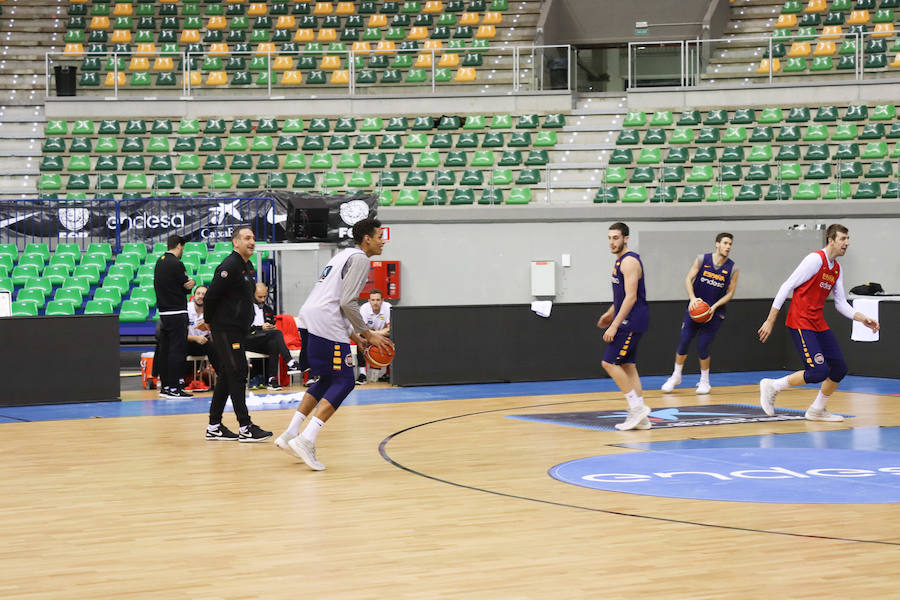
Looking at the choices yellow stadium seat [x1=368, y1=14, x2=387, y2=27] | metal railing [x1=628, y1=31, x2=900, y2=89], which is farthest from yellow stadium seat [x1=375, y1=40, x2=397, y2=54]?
metal railing [x1=628, y1=31, x2=900, y2=89]

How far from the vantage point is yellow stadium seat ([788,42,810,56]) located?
24.0 meters

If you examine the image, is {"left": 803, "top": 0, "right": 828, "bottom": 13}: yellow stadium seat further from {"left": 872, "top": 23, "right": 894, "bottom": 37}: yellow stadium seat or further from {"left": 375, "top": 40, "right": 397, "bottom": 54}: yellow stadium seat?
{"left": 375, "top": 40, "right": 397, "bottom": 54}: yellow stadium seat

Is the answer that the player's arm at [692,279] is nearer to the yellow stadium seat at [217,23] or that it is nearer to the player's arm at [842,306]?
the player's arm at [842,306]

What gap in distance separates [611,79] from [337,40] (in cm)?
676

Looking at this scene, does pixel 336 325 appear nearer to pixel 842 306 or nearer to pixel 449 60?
pixel 842 306

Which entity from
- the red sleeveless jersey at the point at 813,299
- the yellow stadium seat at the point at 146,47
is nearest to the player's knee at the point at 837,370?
the red sleeveless jersey at the point at 813,299

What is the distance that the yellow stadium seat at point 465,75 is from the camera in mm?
25641

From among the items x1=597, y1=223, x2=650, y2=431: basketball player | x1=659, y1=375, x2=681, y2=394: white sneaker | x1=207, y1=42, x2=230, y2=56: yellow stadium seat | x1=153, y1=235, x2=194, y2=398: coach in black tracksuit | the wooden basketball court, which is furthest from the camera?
x1=207, y1=42, x2=230, y2=56: yellow stadium seat

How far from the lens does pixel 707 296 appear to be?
14.4 metres

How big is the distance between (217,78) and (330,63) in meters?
2.57

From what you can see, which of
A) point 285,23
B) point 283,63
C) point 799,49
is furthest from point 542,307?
point 285,23

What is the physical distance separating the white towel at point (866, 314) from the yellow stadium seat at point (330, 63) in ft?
45.9

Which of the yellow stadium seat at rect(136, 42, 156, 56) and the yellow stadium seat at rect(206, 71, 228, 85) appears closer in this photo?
the yellow stadium seat at rect(206, 71, 228, 85)

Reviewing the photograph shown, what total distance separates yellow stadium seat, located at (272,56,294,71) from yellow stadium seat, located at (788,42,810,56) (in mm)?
10877
